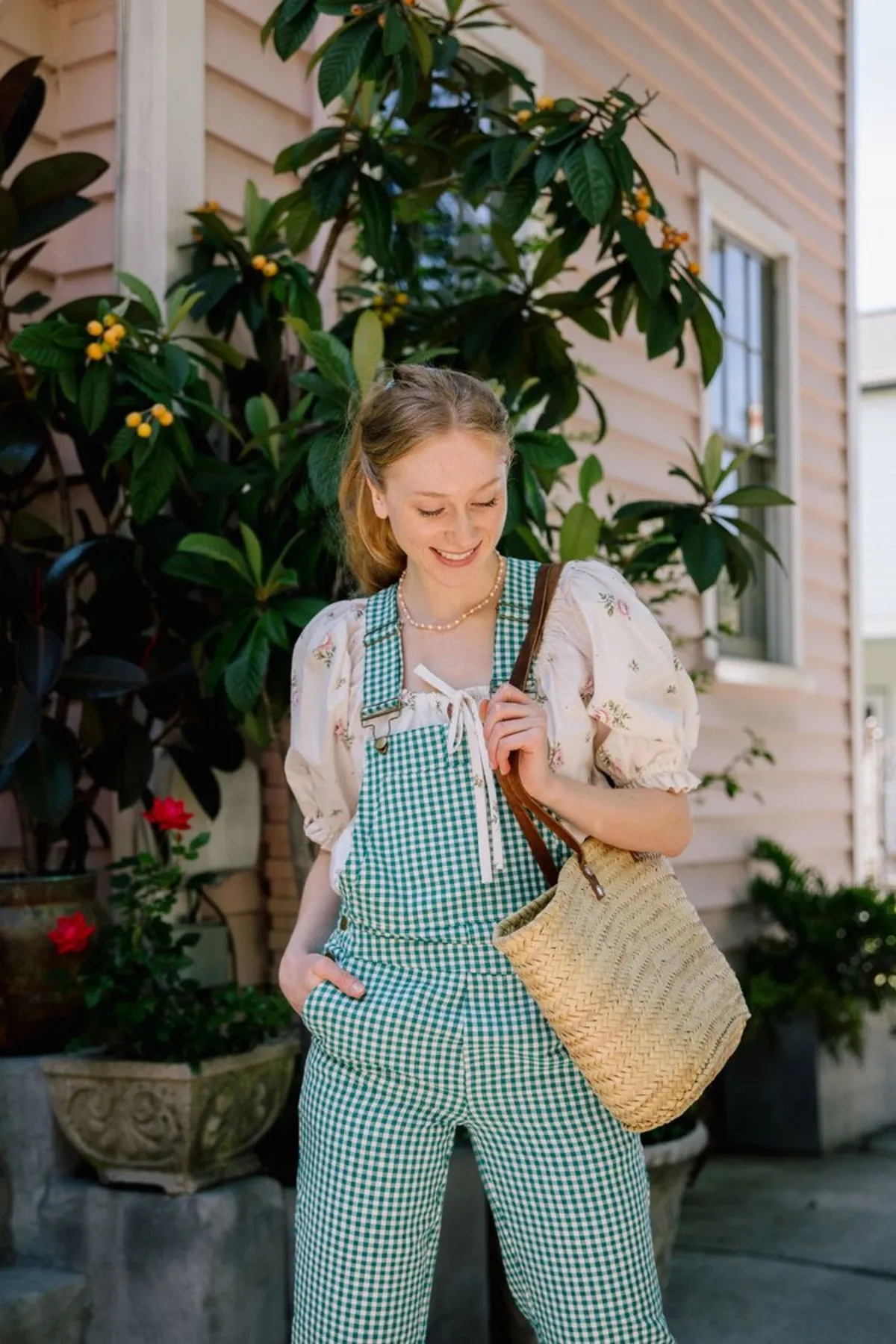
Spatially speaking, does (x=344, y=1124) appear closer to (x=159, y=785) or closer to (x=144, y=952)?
(x=144, y=952)

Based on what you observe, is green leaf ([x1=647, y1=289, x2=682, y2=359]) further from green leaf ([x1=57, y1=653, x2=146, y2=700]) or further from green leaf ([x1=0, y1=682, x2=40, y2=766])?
green leaf ([x1=0, y1=682, x2=40, y2=766])

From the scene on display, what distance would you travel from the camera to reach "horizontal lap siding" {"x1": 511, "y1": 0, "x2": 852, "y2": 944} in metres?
5.27

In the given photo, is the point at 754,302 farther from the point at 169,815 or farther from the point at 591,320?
the point at 169,815

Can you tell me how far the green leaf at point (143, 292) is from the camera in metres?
2.89

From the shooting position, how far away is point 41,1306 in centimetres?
266

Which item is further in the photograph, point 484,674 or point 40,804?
point 40,804

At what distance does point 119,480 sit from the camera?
3.10 m

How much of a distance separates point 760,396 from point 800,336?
16.7 inches

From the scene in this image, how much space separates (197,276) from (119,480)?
1.48 feet

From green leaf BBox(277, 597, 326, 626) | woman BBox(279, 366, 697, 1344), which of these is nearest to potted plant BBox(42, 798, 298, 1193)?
green leaf BBox(277, 597, 326, 626)

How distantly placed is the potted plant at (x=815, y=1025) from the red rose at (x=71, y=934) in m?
3.14

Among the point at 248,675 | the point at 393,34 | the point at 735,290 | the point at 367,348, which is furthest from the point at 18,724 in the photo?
the point at 735,290

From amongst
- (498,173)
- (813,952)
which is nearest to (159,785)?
(498,173)

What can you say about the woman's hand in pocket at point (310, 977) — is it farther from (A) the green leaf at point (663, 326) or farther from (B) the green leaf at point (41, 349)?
(A) the green leaf at point (663, 326)
